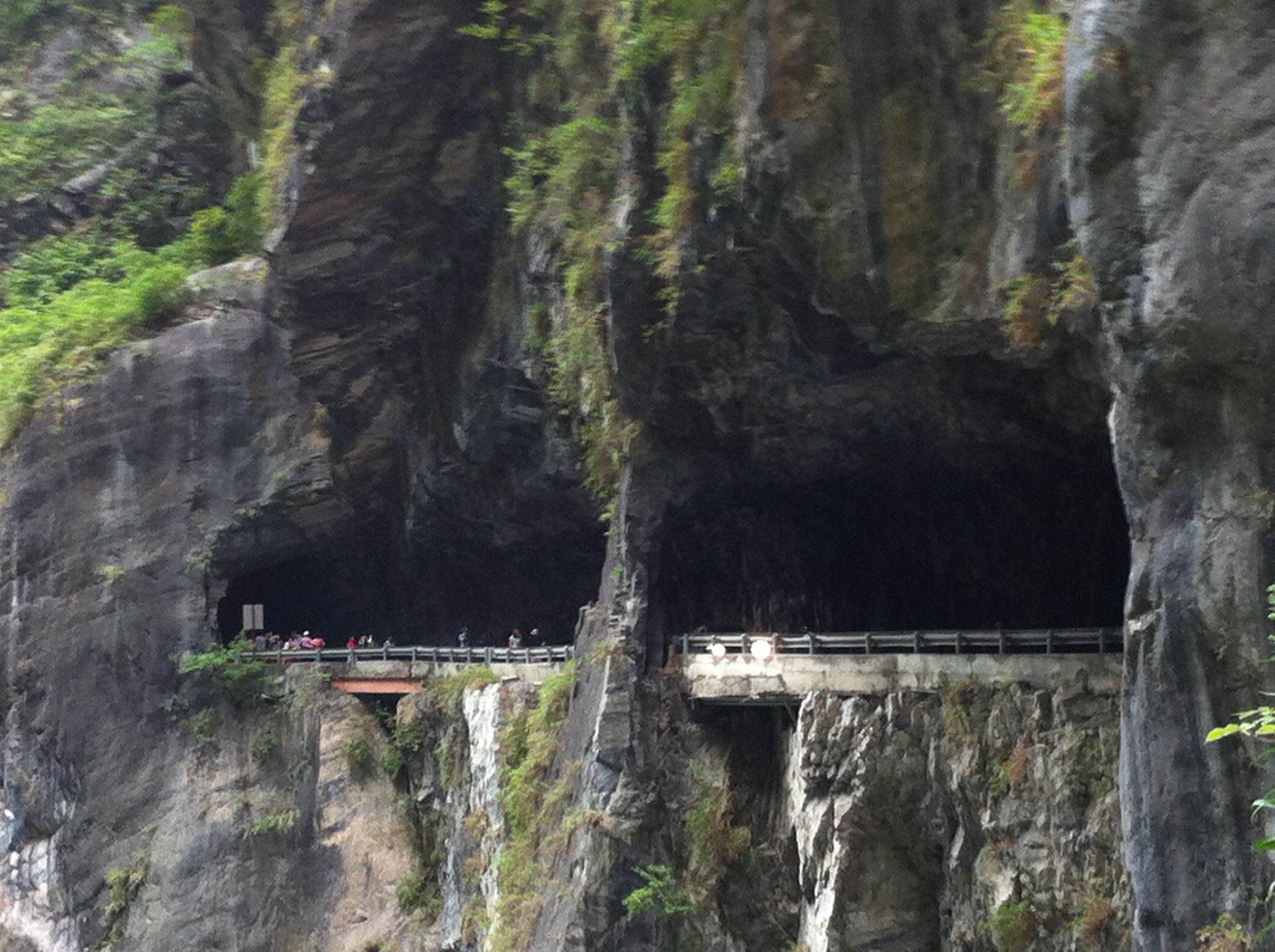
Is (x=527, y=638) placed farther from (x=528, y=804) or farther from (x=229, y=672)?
(x=528, y=804)

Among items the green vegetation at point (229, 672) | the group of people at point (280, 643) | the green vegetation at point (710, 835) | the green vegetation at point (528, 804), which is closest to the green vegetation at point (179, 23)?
the group of people at point (280, 643)

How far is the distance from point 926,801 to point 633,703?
5642 millimetres

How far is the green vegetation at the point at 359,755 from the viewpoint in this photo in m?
28.0

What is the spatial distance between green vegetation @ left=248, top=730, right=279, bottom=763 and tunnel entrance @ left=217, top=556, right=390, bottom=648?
582 centimetres

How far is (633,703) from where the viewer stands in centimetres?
2086

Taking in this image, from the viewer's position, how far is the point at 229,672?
3000 cm

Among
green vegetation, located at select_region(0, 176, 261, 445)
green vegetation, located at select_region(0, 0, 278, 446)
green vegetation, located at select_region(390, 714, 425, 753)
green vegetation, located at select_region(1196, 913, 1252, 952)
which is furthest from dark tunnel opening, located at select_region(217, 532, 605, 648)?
green vegetation, located at select_region(1196, 913, 1252, 952)

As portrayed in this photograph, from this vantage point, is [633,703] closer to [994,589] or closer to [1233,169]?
[994,589]

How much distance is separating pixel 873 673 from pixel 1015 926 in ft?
12.1

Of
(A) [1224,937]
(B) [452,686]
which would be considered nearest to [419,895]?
(B) [452,686]

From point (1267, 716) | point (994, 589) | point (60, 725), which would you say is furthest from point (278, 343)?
point (1267, 716)

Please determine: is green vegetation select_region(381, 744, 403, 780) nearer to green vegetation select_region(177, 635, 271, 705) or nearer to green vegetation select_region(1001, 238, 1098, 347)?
green vegetation select_region(177, 635, 271, 705)

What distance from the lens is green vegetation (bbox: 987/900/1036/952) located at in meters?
14.4

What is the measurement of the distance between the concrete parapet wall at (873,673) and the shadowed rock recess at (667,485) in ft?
0.87
